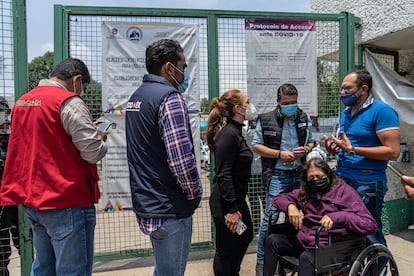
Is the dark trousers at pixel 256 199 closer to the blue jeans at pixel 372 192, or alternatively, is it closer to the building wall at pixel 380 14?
the blue jeans at pixel 372 192

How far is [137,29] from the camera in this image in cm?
390

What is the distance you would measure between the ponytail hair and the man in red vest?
38.5 inches

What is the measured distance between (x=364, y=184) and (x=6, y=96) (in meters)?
3.03

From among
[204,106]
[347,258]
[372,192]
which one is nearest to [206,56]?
[204,106]

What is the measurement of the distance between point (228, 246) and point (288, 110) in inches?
53.5

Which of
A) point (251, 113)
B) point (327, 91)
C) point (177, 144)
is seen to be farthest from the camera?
point (327, 91)

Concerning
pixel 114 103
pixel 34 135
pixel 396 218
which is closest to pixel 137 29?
pixel 114 103

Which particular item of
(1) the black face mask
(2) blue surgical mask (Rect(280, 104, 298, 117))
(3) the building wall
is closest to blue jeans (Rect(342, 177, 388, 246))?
(1) the black face mask

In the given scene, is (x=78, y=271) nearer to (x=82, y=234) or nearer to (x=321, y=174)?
(x=82, y=234)

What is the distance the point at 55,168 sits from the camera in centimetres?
230

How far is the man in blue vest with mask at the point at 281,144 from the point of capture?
3.54 metres

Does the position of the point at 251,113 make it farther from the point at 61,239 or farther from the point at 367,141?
the point at 61,239

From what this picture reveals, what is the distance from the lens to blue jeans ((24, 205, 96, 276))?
2.32m

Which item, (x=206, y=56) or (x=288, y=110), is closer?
(x=288, y=110)
